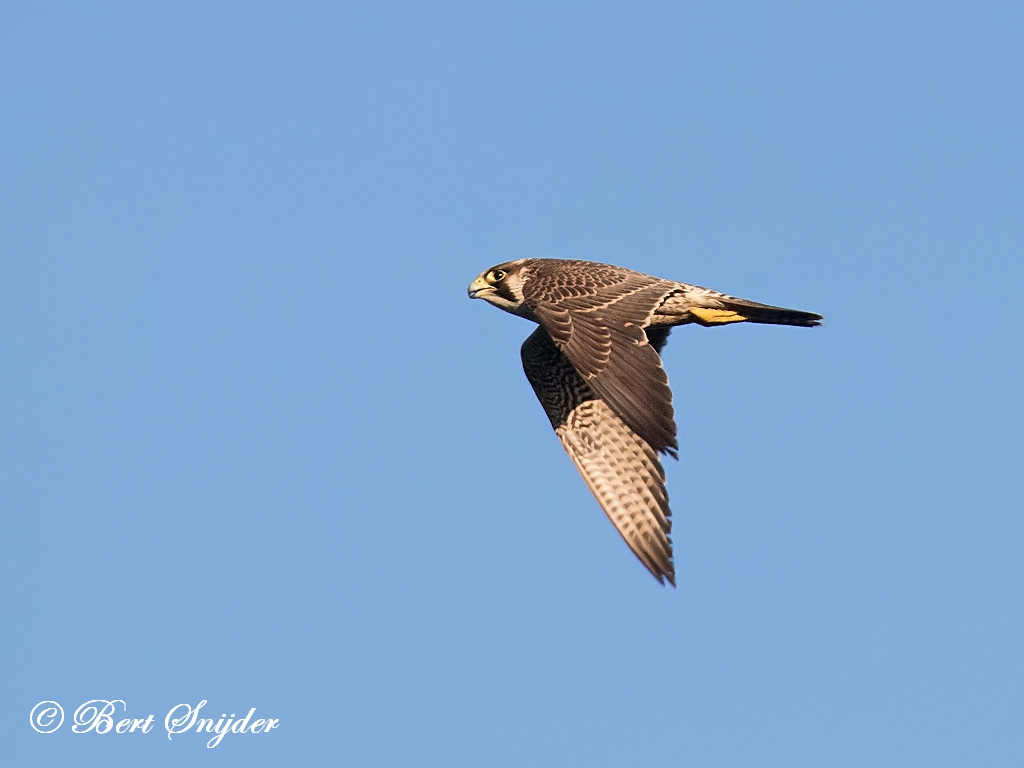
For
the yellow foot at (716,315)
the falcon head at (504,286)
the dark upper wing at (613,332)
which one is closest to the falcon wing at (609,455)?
the falcon head at (504,286)

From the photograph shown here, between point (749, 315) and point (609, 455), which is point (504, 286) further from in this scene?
point (749, 315)

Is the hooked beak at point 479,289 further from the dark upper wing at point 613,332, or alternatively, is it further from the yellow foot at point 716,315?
the yellow foot at point 716,315

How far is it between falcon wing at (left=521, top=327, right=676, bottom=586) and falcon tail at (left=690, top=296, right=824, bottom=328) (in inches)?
27.8

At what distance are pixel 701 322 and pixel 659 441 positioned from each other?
180 cm

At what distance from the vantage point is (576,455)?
34.2 ft

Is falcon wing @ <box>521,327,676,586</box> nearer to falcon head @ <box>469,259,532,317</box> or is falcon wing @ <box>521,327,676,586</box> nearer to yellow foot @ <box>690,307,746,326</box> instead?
falcon head @ <box>469,259,532,317</box>

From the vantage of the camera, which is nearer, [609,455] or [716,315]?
[716,315]

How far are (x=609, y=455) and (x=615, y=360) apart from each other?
1.77 m

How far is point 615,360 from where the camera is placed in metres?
8.61

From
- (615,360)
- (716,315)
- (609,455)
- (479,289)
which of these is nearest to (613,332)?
(615,360)

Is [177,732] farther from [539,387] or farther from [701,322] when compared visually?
[701,322]

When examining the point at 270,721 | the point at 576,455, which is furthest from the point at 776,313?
the point at 270,721

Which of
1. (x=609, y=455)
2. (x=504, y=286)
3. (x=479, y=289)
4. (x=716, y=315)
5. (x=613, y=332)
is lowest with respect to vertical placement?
(x=609, y=455)

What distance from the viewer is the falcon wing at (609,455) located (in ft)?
30.4
